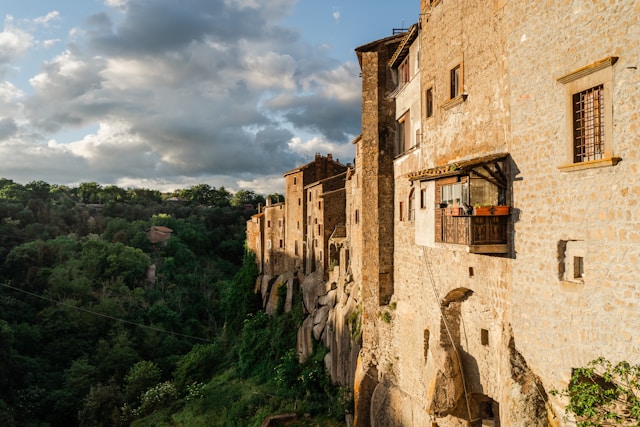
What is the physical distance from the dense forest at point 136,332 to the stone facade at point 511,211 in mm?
11209

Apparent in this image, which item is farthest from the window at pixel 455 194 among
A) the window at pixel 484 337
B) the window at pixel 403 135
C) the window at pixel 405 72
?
the window at pixel 405 72

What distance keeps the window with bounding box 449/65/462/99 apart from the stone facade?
6 centimetres

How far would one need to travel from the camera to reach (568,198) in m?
8.12

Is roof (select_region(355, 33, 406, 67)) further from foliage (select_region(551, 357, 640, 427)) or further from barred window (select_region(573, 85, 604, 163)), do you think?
foliage (select_region(551, 357, 640, 427))

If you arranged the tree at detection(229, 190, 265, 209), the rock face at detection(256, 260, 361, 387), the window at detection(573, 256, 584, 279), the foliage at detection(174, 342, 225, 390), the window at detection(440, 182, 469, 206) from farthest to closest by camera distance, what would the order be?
1. the tree at detection(229, 190, 265, 209)
2. the foliage at detection(174, 342, 225, 390)
3. the rock face at detection(256, 260, 361, 387)
4. the window at detection(440, 182, 469, 206)
5. the window at detection(573, 256, 584, 279)

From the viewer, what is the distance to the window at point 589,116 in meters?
7.21

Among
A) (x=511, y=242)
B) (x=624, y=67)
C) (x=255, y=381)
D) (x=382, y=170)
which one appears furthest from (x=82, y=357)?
(x=624, y=67)

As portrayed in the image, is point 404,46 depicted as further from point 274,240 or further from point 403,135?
point 274,240

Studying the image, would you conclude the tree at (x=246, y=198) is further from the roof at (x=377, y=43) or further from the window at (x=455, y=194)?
the window at (x=455, y=194)

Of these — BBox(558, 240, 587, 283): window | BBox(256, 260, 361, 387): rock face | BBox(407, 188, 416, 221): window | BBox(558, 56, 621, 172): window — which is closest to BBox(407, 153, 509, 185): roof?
BBox(558, 56, 621, 172): window

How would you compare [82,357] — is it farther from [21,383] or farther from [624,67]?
[624,67]

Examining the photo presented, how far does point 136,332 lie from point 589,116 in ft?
157

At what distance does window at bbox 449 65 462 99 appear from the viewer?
1244cm

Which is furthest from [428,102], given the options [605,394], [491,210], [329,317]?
[329,317]
